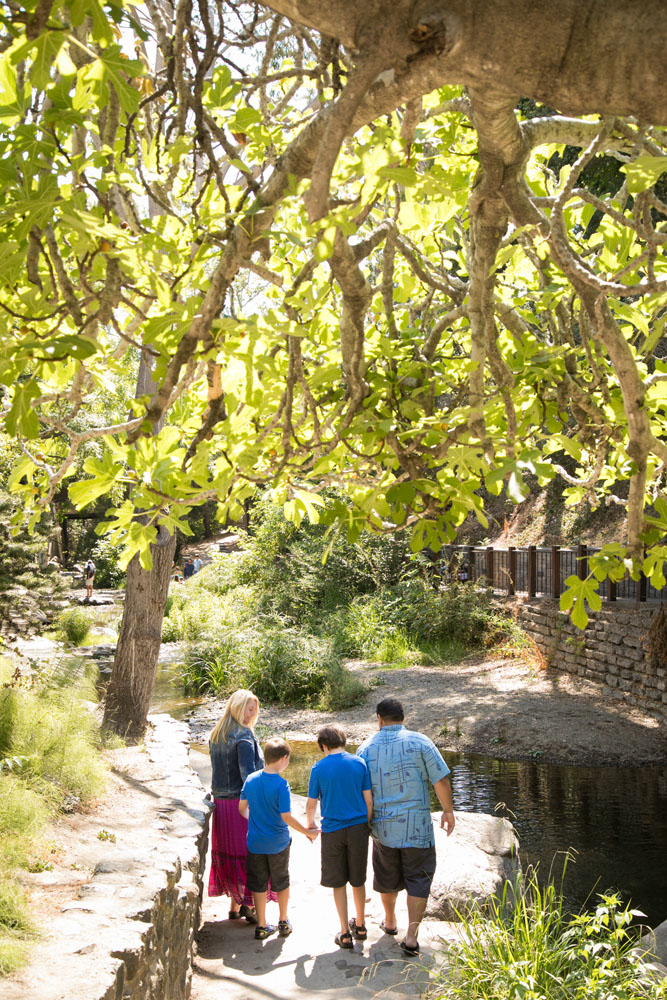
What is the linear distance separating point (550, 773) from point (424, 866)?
618 cm

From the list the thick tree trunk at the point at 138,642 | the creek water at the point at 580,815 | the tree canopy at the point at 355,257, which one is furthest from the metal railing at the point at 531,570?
the tree canopy at the point at 355,257

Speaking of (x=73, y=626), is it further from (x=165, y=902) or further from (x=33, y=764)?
(x=165, y=902)

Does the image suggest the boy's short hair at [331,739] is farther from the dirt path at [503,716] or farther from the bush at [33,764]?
the dirt path at [503,716]

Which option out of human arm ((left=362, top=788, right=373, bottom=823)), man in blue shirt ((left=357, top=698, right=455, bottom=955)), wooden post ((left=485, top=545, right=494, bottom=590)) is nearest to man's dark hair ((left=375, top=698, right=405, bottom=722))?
man in blue shirt ((left=357, top=698, right=455, bottom=955))

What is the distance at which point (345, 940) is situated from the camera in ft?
17.2

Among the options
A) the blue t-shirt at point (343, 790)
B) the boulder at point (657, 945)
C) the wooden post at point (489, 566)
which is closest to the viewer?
the boulder at point (657, 945)

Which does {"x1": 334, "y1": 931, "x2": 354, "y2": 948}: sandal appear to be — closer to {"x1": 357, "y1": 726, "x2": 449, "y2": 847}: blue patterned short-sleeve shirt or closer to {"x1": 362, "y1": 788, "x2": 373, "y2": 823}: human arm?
{"x1": 357, "y1": 726, "x2": 449, "y2": 847}: blue patterned short-sleeve shirt

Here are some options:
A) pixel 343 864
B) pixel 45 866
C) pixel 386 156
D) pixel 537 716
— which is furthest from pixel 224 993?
pixel 537 716

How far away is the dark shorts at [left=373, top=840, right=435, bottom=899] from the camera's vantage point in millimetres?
5082

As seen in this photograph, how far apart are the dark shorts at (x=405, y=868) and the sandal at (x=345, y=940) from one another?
13.6 inches

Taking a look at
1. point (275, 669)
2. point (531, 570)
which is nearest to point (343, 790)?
point (275, 669)

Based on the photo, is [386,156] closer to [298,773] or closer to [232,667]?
[298,773]

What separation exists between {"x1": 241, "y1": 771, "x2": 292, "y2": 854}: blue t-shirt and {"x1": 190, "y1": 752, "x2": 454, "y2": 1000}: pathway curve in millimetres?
625

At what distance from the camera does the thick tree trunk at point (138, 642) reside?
26.3 ft
